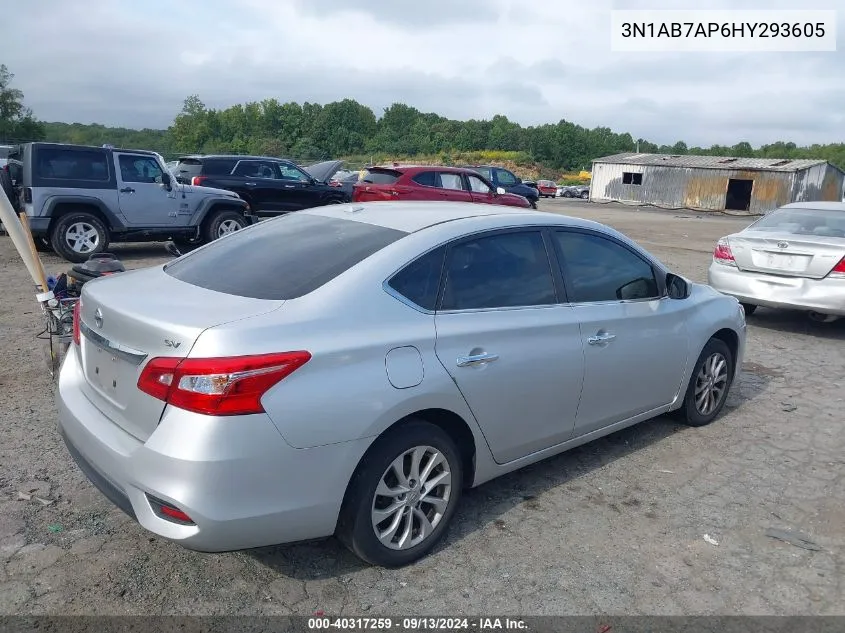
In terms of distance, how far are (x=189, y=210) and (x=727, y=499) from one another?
10.3 metres

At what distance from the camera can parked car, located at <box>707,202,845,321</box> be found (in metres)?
7.22

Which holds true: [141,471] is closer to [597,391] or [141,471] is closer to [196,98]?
[597,391]

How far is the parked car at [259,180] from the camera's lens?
572 inches

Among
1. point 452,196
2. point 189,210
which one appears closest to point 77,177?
Answer: point 189,210

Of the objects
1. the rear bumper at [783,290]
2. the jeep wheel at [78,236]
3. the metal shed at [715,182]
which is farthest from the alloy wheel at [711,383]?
the metal shed at [715,182]

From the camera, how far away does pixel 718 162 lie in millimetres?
42469

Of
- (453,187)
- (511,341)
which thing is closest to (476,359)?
(511,341)

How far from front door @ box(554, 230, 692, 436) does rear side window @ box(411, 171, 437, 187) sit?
1120 cm

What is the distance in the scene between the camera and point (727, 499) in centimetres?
390

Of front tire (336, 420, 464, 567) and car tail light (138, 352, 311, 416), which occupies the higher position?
car tail light (138, 352, 311, 416)

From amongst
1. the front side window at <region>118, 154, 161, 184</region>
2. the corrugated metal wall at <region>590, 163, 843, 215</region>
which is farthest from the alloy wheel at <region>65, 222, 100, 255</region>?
the corrugated metal wall at <region>590, 163, 843, 215</region>

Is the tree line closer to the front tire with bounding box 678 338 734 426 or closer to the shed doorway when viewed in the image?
the shed doorway

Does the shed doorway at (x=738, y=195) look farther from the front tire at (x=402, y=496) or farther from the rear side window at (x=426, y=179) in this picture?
the front tire at (x=402, y=496)

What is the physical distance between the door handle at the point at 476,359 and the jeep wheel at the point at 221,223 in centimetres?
964
